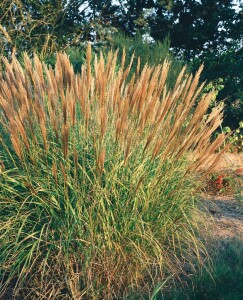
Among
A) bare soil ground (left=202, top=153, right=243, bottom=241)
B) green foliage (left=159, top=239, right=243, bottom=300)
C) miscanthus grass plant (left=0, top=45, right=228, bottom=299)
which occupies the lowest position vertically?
bare soil ground (left=202, top=153, right=243, bottom=241)

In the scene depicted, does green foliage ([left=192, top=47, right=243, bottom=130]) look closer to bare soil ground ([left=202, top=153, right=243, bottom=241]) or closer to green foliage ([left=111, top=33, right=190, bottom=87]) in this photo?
green foliage ([left=111, top=33, right=190, bottom=87])

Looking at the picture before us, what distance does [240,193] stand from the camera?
5.79 m

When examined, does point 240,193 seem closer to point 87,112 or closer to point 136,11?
point 87,112

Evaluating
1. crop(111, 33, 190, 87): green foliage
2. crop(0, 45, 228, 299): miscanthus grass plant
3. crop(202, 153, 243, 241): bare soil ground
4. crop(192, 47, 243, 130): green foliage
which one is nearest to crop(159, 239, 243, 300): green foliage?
crop(0, 45, 228, 299): miscanthus grass plant

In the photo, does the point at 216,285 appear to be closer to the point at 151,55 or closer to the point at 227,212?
the point at 227,212

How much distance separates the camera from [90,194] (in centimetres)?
277

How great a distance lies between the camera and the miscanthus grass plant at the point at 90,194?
2.64 meters

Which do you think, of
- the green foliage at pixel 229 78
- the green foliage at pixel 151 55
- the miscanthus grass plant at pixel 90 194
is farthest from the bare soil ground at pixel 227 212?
the green foliage at pixel 229 78

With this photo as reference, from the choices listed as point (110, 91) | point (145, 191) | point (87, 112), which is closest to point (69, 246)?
point (145, 191)

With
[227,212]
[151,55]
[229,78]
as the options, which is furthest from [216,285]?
[229,78]

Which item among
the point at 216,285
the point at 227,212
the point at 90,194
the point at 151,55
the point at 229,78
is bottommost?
the point at 229,78

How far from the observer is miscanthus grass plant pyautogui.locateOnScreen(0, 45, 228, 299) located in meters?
2.64

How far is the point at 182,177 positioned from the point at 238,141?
303 inches

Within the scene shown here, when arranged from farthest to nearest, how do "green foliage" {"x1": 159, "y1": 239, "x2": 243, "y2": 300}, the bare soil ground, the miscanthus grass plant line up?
the bare soil ground
"green foliage" {"x1": 159, "y1": 239, "x2": 243, "y2": 300}
the miscanthus grass plant
